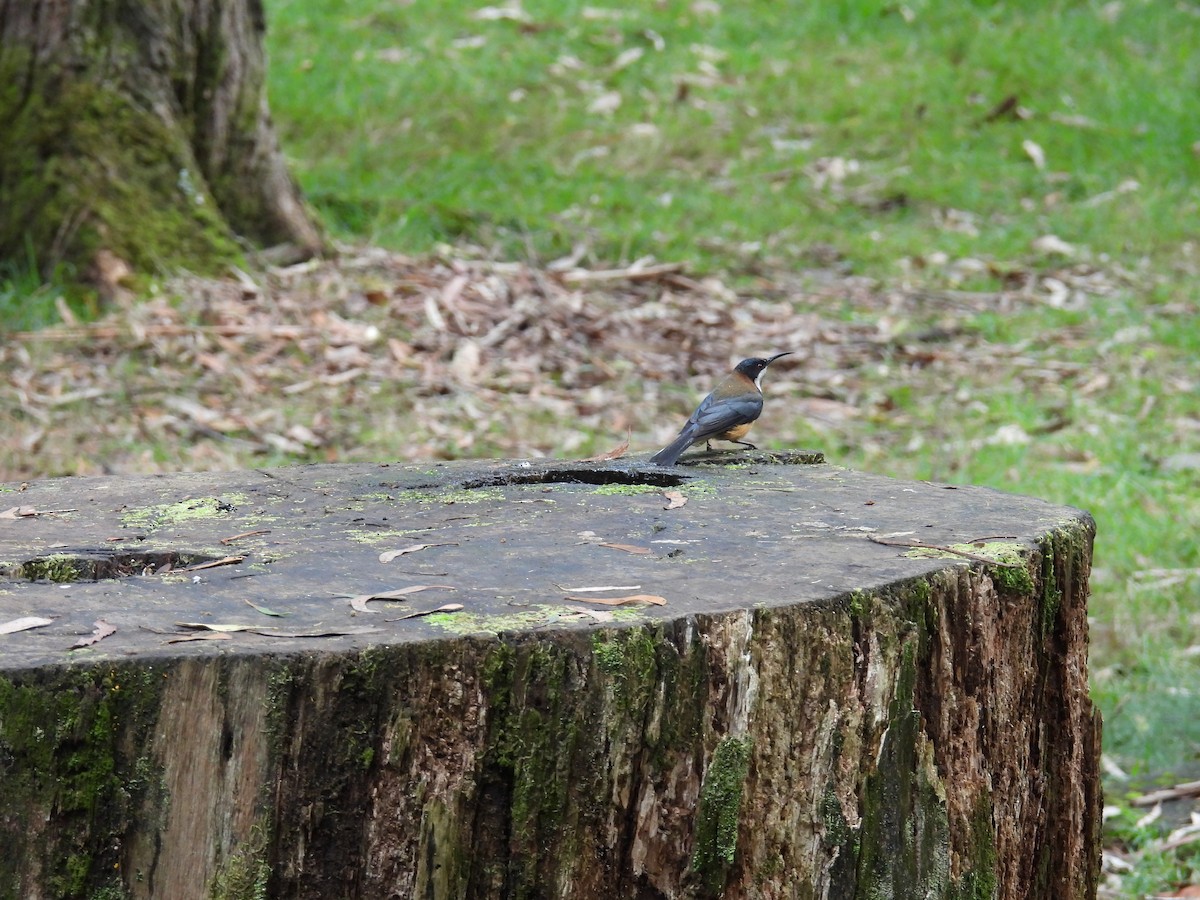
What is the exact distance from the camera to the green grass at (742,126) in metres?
9.52

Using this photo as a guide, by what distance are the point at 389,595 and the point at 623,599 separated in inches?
14.0

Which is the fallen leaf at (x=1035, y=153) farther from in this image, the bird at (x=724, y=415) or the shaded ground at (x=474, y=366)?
the bird at (x=724, y=415)

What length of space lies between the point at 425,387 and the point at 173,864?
4.54 meters

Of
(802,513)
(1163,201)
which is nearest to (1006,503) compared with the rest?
(802,513)

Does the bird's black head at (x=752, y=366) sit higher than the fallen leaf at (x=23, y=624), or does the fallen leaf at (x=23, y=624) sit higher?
the bird's black head at (x=752, y=366)

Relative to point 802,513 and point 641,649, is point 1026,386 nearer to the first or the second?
point 802,513

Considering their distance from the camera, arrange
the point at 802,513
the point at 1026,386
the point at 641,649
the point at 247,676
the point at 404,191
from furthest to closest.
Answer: the point at 404,191, the point at 1026,386, the point at 802,513, the point at 641,649, the point at 247,676

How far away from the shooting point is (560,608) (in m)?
2.12

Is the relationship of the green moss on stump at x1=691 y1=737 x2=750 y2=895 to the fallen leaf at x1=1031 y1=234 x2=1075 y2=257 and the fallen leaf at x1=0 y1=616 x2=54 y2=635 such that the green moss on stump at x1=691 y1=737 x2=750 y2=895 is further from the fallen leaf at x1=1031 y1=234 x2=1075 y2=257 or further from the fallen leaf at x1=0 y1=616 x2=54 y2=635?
the fallen leaf at x1=1031 y1=234 x2=1075 y2=257

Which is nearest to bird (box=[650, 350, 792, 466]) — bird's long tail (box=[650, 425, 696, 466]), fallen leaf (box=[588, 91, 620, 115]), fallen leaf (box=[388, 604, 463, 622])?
bird's long tail (box=[650, 425, 696, 466])

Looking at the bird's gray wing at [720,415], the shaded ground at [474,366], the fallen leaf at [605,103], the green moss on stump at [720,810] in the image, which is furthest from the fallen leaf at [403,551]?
the fallen leaf at [605,103]

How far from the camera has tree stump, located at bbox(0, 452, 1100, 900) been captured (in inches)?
77.5

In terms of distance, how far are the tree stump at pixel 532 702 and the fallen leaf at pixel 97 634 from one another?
13mm

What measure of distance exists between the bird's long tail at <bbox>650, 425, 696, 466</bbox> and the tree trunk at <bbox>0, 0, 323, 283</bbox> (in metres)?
4.00
